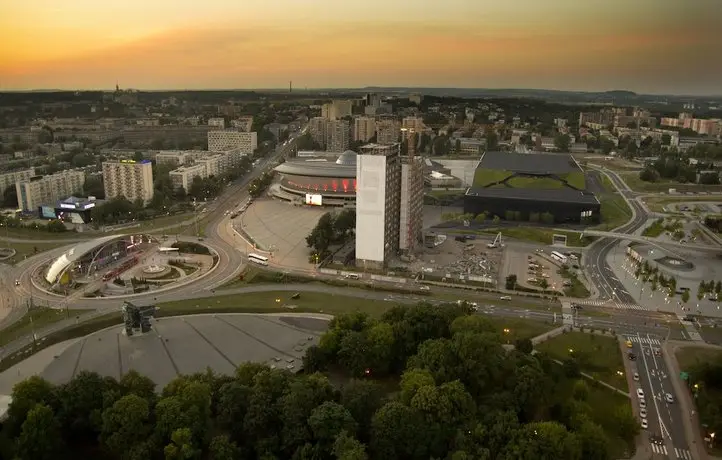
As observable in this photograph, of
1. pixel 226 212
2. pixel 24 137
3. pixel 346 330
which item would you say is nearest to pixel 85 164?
pixel 24 137

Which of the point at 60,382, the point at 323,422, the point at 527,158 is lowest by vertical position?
the point at 60,382

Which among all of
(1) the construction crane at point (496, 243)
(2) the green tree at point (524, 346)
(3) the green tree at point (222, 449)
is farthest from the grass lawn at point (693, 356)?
(3) the green tree at point (222, 449)

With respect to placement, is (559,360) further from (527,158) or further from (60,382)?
(527,158)

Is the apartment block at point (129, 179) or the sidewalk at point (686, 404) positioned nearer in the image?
the sidewalk at point (686, 404)

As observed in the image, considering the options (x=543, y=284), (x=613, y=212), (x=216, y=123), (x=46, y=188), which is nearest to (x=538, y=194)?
(x=613, y=212)

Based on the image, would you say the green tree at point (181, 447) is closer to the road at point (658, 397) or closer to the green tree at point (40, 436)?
the green tree at point (40, 436)

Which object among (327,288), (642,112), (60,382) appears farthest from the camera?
(642,112)

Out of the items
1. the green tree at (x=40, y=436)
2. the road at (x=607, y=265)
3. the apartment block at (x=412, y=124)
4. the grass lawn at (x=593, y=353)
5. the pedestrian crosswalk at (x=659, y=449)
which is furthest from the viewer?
the apartment block at (x=412, y=124)
